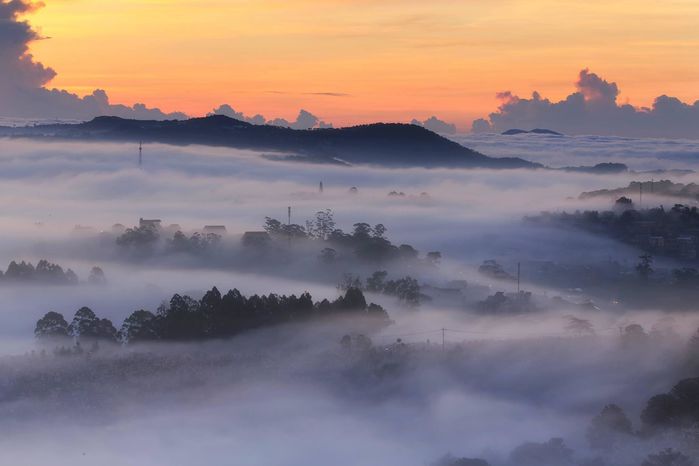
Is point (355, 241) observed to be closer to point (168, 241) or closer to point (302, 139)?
point (168, 241)

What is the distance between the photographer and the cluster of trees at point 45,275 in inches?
2963

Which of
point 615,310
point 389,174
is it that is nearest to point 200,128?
point 389,174

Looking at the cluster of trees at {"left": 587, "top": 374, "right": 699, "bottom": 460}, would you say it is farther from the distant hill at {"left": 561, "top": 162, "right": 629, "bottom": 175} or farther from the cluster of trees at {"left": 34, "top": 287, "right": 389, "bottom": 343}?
the distant hill at {"left": 561, "top": 162, "right": 629, "bottom": 175}

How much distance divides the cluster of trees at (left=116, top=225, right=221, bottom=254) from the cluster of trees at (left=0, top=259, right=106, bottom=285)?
11.4 m

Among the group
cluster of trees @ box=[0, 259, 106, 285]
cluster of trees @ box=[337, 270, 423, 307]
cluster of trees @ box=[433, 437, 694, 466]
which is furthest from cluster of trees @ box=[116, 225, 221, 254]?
cluster of trees @ box=[433, 437, 694, 466]

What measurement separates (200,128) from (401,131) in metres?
31.4

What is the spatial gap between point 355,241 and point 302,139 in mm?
98885

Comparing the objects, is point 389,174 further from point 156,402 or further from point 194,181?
point 156,402

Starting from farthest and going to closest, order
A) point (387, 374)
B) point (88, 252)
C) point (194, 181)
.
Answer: point (194, 181) → point (88, 252) → point (387, 374)

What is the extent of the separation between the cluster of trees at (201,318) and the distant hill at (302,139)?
127 meters

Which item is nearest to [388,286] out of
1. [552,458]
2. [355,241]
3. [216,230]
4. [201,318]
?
[201,318]

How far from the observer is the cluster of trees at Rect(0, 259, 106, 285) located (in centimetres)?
7525

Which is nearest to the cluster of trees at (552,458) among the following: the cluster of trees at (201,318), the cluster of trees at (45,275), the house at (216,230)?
the cluster of trees at (201,318)

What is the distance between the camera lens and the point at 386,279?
76.6 m
